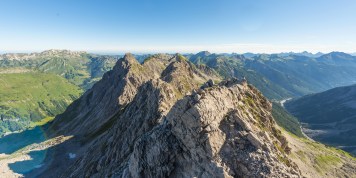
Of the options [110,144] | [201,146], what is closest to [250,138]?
[201,146]

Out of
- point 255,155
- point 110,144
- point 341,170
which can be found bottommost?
point 341,170

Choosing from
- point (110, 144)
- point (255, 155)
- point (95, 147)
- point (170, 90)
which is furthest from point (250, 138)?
point (95, 147)

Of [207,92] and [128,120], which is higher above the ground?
[207,92]

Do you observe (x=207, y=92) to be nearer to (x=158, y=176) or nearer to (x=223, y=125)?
(x=223, y=125)

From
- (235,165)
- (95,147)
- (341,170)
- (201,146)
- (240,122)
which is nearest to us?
(235,165)

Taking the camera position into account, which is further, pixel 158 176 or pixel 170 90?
pixel 170 90

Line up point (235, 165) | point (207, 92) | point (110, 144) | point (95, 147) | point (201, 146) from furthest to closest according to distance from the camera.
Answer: point (95, 147)
point (110, 144)
point (207, 92)
point (201, 146)
point (235, 165)

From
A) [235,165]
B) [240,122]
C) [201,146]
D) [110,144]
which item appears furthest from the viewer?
[110,144]

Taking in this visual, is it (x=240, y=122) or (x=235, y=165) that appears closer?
(x=235, y=165)

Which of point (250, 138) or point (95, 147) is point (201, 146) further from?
point (95, 147)
